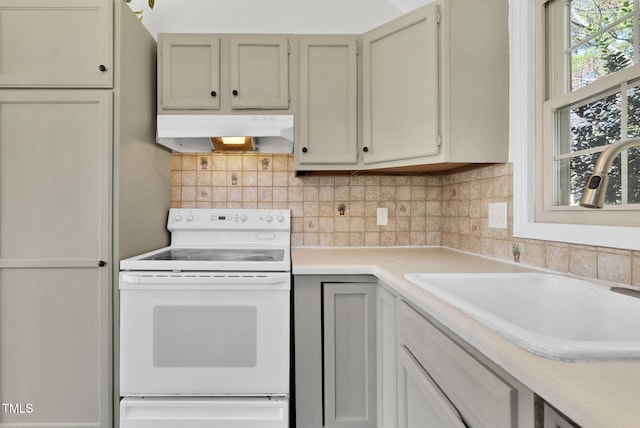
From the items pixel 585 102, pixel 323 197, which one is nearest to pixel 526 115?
pixel 585 102

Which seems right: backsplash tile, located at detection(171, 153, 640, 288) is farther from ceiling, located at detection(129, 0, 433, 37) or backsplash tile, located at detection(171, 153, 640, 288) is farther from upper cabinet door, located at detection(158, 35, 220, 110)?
ceiling, located at detection(129, 0, 433, 37)

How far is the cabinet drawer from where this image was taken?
58 centimetres

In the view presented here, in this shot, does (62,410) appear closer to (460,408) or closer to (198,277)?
(198,277)

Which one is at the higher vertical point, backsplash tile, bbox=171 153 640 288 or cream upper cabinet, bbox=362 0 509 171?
cream upper cabinet, bbox=362 0 509 171

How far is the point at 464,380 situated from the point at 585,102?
111cm

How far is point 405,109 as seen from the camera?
62.7 inches

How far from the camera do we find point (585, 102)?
118 centimetres

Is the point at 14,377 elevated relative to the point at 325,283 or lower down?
lower down

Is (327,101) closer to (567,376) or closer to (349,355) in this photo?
(349,355)

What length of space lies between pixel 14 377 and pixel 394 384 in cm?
168

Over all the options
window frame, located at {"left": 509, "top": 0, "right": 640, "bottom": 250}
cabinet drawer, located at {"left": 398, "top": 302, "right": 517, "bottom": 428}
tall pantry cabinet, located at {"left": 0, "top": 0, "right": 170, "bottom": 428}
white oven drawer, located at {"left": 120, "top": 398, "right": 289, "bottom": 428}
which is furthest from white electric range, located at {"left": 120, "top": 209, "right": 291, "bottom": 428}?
window frame, located at {"left": 509, "top": 0, "right": 640, "bottom": 250}

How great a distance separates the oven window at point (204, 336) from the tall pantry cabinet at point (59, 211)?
0.83 ft

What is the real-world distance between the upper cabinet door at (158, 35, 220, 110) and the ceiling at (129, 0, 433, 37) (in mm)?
434

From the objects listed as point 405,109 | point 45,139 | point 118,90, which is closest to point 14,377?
point 45,139
